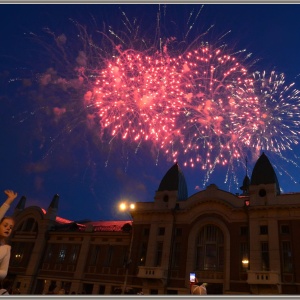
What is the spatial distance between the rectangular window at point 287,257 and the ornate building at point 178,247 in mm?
75

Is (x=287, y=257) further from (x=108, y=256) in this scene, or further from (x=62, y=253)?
(x=62, y=253)

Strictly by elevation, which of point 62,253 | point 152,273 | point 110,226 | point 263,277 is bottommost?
point 152,273

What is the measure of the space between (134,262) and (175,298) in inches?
1245

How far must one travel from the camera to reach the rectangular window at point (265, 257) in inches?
1110

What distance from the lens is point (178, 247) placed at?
33750mm

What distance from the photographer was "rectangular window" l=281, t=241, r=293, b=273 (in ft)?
89.8

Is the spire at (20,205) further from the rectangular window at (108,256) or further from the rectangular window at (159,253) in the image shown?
the rectangular window at (159,253)

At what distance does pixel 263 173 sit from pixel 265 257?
9.20 metres

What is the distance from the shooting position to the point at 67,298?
5.13m

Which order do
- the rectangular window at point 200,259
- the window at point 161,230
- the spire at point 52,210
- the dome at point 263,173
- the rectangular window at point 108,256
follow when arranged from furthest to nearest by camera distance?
1. the spire at point 52,210
2. the rectangular window at point 108,256
3. the window at point 161,230
4. the dome at point 263,173
5. the rectangular window at point 200,259

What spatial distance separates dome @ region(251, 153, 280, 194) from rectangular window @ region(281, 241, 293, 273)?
6.60 meters

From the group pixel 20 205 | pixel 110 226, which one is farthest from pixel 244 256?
pixel 20 205

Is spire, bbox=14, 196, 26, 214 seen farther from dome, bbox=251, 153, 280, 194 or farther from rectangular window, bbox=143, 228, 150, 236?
dome, bbox=251, 153, 280, 194

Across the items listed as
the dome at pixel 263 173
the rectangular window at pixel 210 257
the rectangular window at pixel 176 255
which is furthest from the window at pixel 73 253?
the dome at pixel 263 173
